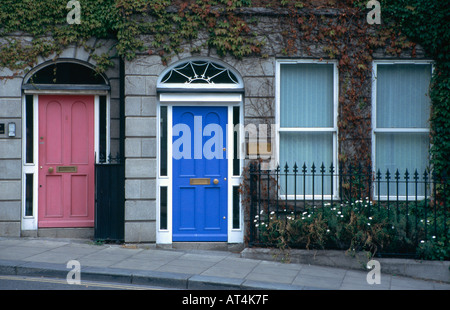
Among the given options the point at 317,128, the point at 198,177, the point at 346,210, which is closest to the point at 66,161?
the point at 198,177

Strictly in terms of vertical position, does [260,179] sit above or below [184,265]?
above

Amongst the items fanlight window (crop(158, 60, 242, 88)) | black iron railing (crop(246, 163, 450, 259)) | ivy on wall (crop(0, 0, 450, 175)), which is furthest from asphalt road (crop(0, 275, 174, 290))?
ivy on wall (crop(0, 0, 450, 175))

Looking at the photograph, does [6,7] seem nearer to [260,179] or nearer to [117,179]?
[117,179]

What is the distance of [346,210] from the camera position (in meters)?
9.57

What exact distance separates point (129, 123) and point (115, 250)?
2194 mm

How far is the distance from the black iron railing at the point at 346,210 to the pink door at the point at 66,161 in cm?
309

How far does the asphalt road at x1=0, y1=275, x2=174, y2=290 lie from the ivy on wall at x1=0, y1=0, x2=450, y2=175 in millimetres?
4147

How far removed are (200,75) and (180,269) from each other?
359cm

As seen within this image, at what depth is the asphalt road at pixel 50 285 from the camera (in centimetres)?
732

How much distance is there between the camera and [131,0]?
10039 mm

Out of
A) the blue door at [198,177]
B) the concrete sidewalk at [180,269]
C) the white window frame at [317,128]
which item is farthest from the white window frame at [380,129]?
the blue door at [198,177]

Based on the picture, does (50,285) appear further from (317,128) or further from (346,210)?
(317,128)

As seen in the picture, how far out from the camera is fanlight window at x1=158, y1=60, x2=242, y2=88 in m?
10.2
